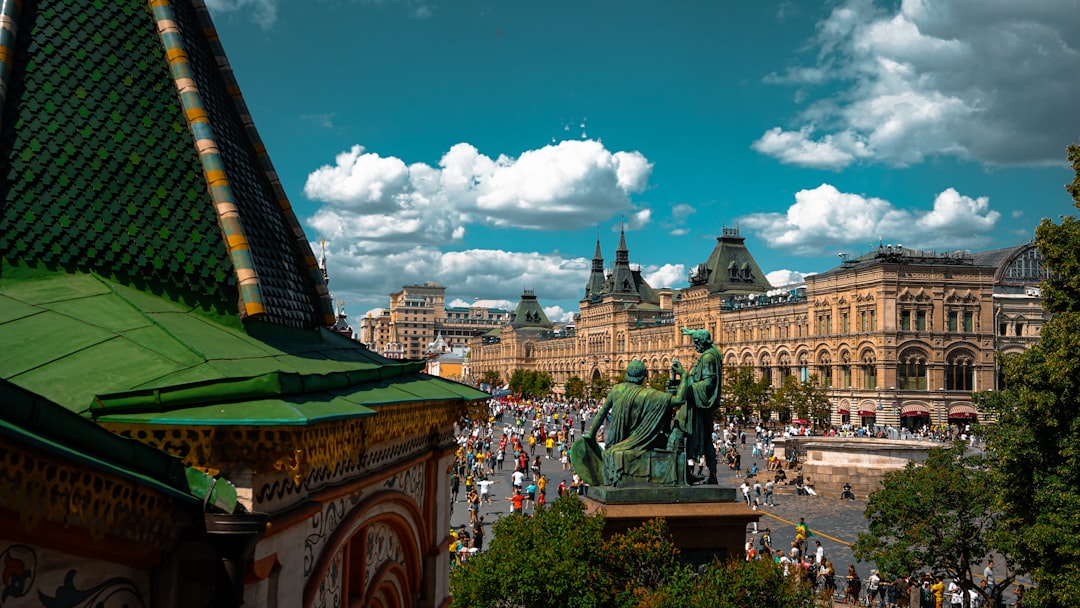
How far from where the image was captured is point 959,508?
17.4 meters

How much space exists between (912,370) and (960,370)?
360 centimetres

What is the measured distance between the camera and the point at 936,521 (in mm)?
17141

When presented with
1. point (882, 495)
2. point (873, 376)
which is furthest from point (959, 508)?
point (873, 376)

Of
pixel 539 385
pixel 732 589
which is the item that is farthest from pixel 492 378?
pixel 732 589

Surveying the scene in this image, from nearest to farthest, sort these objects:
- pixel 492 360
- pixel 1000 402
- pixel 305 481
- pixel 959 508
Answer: pixel 305 481 < pixel 1000 402 < pixel 959 508 < pixel 492 360

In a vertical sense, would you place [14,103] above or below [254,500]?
above

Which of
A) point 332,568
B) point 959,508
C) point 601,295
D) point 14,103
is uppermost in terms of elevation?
point 601,295

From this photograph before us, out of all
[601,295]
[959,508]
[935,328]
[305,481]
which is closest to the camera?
[305,481]

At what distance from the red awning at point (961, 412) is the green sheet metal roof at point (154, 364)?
6276cm

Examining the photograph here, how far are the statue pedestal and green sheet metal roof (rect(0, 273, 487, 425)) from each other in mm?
8080

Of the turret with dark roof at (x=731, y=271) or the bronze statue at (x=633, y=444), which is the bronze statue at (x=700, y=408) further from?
the turret with dark roof at (x=731, y=271)

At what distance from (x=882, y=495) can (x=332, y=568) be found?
660 inches

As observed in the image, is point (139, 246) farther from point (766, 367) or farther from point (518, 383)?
point (518, 383)

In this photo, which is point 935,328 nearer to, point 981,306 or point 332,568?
point 981,306
